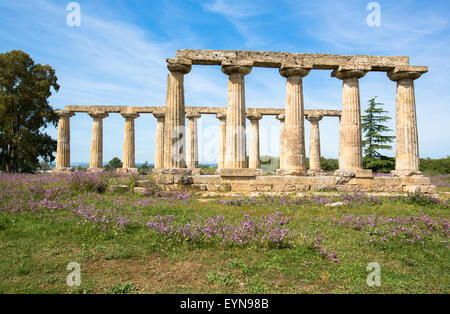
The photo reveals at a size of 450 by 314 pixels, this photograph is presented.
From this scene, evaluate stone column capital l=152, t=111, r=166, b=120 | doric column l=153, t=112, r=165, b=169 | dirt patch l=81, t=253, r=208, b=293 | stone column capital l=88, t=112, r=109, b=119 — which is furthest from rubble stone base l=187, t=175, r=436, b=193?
stone column capital l=88, t=112, r=109, b=119

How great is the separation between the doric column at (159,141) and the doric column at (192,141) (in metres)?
2.93

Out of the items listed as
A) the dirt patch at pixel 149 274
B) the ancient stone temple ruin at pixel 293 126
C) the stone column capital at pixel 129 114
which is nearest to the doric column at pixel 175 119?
the ancient stone temple ruin at pixel 293 126

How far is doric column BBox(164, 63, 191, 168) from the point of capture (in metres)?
15.4

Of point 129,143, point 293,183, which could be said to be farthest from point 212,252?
point 129,143

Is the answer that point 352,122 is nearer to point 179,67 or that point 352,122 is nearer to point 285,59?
point 285,59

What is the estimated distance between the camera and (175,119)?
15.6m

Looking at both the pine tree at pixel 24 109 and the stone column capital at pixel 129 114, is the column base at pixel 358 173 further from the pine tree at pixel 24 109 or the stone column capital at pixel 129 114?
the pine tree at pixel 24 109

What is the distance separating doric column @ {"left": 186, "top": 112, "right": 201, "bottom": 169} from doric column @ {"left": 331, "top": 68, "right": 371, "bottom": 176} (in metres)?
16.2

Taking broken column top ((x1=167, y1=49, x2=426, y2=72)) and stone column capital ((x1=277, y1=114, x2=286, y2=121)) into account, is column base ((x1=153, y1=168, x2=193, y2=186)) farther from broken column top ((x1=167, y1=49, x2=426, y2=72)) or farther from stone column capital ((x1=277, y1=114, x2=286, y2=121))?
stone column capital ((x1=277, y1=114, x2=286, y2=121))

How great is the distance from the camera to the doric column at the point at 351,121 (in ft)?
53.6

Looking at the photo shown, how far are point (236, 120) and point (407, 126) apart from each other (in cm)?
1153
